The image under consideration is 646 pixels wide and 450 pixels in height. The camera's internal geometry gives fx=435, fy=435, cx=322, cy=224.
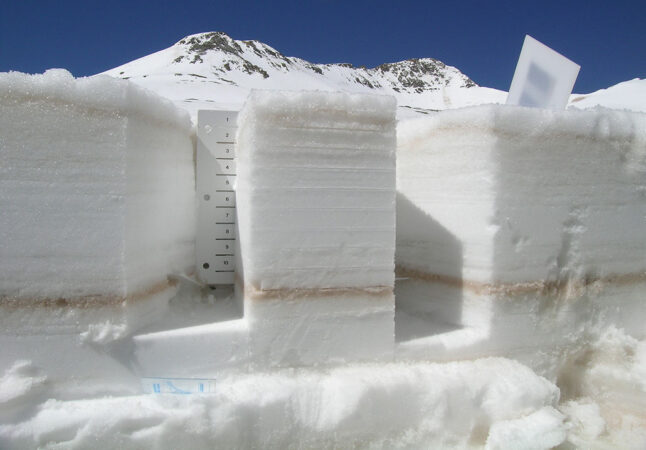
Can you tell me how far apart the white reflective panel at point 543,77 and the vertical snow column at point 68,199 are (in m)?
2.21

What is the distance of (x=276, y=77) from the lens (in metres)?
41.0

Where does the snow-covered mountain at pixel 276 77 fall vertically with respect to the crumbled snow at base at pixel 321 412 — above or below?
above

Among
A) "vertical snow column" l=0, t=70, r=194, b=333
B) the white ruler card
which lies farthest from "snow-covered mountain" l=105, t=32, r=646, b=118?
"vertical snow column" l=0, t=70, r=194, b=333

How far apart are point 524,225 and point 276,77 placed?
136 ft

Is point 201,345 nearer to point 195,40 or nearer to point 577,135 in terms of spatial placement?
point 577,135

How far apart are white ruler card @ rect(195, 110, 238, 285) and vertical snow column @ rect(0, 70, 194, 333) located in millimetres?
621

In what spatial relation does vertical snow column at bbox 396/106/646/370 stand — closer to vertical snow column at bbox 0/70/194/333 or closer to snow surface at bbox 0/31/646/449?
snow surface at bbox 0/31/646/449

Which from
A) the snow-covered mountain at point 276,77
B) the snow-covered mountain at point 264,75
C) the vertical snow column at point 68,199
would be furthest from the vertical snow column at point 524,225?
the snow-covered mountain at point 264,75

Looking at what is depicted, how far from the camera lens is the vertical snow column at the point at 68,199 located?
1693mm

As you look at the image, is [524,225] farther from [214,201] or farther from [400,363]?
[214,201]

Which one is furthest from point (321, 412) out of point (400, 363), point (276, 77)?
point (276, 77)

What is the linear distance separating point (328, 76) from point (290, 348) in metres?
54.8

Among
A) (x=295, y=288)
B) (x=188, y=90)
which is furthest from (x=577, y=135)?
(x=188, y=90)

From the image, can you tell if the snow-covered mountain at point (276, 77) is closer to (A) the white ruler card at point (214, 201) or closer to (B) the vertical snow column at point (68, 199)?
(A) the white ruler card at point (214, 201)
